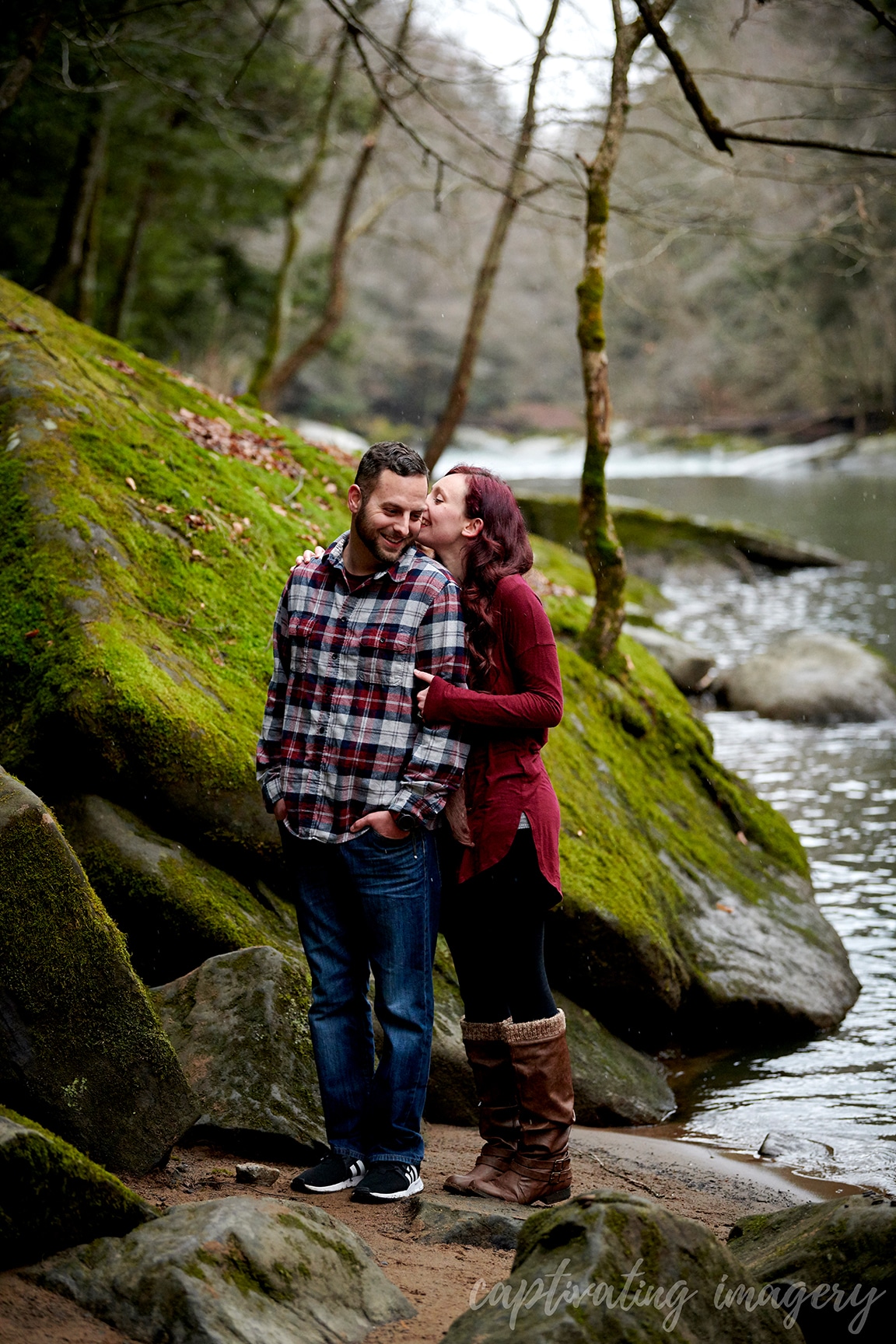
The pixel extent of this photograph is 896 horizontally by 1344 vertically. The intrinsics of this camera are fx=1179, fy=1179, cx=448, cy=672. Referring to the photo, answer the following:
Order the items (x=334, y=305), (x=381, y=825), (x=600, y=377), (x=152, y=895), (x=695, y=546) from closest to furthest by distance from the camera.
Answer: (x=381, y=825)
(x=152, y=895)
(x=600, y=377)
(x=334, y=305)
(x=695, y=546)

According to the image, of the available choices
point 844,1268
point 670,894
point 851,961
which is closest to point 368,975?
point 844,1268

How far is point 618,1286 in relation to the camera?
2.45 metres

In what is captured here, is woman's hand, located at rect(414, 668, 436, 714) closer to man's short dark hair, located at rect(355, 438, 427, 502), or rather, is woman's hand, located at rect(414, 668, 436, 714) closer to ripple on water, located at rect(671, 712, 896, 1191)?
man's short dark hair, located at rect(355, 438, 427, 502)

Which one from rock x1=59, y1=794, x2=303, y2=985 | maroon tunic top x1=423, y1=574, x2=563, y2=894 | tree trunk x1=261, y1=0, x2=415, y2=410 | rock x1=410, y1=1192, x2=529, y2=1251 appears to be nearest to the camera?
rock x1=410, y1=1192, x2=529, y2=1251

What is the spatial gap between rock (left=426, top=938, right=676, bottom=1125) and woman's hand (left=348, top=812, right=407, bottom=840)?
4.91ft

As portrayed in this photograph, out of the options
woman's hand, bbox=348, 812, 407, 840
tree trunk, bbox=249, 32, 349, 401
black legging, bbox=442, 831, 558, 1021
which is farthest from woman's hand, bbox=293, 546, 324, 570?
tree trunk, bbox=249, 32, 349, 401

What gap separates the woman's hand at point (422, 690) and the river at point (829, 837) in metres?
2.70

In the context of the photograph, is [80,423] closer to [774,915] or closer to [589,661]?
[589,661]

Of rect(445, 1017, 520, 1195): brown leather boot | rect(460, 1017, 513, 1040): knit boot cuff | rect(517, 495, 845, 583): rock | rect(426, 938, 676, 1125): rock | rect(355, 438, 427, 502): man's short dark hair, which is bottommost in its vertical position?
rect(426, 938, 676, 1125): rock

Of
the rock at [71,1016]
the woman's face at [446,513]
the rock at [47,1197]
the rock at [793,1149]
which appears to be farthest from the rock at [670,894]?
the rock at [47,1197]

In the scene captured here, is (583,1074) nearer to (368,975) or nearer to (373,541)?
(368,975)

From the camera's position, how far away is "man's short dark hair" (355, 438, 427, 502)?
3369 millimetres

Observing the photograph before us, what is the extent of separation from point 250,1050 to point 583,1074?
1.75 meters

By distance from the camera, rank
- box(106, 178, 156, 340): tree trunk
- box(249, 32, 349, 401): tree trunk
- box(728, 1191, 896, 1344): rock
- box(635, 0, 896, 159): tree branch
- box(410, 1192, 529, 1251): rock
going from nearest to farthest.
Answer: box(728, 1191, 896, 1344): rock < box(410, 1192, 529, 1251): rock < box(635, 0, 896, 159): tree branch < box(249, 32, 349, 401): tree trunk < box(106, 178, 156, 340): tree trunk
